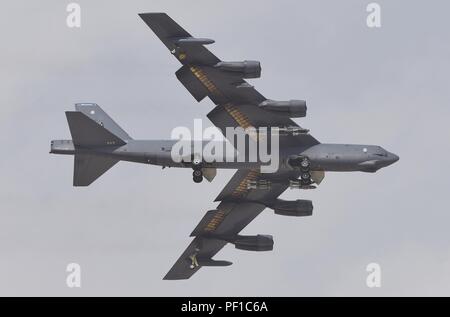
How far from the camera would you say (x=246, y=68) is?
93.6m

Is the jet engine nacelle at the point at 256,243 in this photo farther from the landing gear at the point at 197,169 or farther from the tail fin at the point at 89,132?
the tail fin at the point at 89,132

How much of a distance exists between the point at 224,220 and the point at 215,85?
14.2 m

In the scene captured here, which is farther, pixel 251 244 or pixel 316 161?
pixel 251 244

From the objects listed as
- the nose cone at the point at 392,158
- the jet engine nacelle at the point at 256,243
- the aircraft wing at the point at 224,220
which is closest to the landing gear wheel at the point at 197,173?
the aircraft wing at the point at 224,220

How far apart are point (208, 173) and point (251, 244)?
10234 mm

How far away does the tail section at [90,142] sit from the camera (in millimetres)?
96125

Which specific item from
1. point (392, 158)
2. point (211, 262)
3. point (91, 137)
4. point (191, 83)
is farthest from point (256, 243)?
point (91, 137)

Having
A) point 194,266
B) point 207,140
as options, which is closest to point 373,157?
point 207,140

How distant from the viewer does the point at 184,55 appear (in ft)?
312

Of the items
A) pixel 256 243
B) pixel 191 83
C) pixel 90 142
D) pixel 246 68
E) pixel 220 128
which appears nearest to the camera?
pixel 246 68

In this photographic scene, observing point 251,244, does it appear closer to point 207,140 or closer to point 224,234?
point 224,234

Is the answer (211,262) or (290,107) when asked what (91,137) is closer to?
(290,107)

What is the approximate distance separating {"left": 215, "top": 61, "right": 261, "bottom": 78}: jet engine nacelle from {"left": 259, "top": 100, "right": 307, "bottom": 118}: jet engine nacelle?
278 centimetres

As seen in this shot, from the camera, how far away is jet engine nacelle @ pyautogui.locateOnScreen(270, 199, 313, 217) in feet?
340
